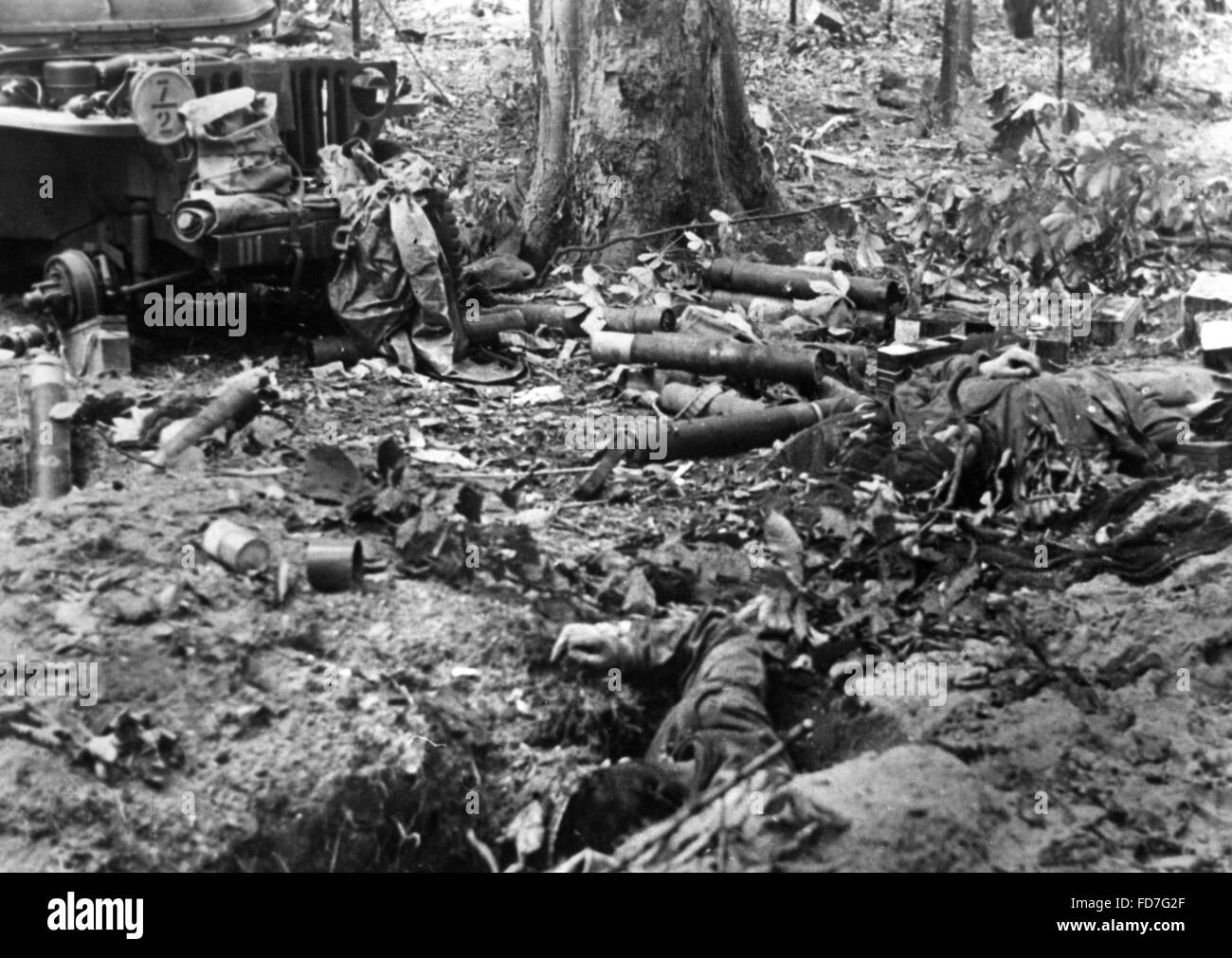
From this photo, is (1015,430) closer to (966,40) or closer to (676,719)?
(676,719)

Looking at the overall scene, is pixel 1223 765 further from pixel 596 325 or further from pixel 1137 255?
pixel 1137 255

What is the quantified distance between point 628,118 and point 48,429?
4.11 m

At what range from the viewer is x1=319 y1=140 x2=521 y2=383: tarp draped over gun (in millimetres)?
7082

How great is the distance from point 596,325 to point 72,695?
4.02 m

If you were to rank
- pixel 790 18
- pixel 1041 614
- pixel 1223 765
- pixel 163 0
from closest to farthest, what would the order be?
pixel 1223 765 < pixel 1041 614 < pixel 163 0 < pixel 790 18

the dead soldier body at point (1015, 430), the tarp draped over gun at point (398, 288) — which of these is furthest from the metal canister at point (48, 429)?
the dead soldier body at point (1015, 430)

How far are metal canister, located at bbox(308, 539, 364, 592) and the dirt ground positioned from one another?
0.16 ft

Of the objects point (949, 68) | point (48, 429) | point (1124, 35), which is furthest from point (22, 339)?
point (1124, 35)

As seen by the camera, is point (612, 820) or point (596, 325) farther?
point (596, 325)

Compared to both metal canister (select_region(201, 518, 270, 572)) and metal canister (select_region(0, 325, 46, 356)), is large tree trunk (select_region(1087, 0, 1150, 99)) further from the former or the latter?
metal canister (select_region(201, 518, 270, 572))

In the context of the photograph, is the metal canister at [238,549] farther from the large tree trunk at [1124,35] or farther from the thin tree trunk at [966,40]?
the large tree trunk at [1124,35]

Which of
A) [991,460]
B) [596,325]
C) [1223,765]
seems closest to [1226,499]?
[991,460]

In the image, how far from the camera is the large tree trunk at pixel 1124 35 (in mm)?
12023

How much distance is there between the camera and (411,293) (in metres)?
7.16
